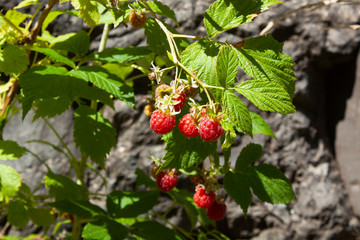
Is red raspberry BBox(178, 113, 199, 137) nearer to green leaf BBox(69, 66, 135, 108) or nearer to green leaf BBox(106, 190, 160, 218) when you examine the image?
green leaf BBox(69, 66, 135, 108)

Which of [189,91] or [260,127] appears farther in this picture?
[260,127]

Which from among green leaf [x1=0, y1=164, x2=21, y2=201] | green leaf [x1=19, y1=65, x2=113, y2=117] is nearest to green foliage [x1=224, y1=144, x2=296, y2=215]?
green leaf [x1=19, y1=65, x2=113, y2=117]

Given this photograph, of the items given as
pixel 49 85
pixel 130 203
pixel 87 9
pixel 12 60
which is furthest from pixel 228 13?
pixel 130 203

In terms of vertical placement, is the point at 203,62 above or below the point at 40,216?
above

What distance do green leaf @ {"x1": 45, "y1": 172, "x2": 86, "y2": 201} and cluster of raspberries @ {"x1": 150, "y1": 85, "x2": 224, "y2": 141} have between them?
66 centimetres

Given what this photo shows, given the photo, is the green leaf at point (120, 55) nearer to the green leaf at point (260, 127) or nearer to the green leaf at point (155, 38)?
the green leaf at point (155, 38)

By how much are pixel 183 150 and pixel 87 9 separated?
1.34 ft

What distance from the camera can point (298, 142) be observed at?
6.18 feet

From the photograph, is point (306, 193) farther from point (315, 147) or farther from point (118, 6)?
point (118, 6)

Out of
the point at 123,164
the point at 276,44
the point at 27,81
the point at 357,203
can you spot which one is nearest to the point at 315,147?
the point at 357,203

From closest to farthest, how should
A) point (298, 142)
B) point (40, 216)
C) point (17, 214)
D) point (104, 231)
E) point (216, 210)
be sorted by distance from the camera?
point (104, 231) → point (216, 210) → point (17, 214) → point (40, 216) → point (298, 142)

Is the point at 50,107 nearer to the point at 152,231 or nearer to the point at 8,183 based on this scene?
the point at 8,183

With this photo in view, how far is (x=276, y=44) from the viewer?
0.82m

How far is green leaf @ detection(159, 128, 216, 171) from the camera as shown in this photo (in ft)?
2.56
